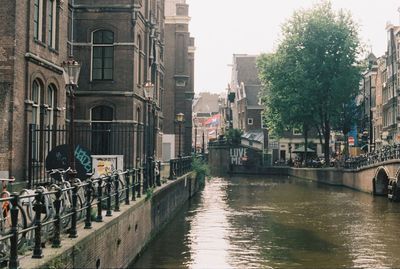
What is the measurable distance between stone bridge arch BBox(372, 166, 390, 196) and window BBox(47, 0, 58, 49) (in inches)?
946

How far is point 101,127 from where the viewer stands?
89.3 ft

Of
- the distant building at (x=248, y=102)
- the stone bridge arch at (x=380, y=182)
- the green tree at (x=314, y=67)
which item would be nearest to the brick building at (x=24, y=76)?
the stone bridge arch at (x=380, y=182)

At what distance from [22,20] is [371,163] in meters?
28.8

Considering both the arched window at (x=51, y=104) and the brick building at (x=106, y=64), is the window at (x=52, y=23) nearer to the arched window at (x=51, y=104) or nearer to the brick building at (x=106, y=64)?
the arched window at (x=51, y=104)

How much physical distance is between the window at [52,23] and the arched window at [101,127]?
7.55 meters

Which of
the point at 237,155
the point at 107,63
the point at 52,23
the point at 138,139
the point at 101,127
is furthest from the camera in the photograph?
the point at 237,155

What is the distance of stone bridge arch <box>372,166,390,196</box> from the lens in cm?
3758

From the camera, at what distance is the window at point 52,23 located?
19391 millimetres

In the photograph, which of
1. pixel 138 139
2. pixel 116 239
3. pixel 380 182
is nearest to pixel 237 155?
pixel 380 182

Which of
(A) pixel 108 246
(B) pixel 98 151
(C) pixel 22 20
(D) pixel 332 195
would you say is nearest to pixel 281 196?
(D) pixel 332 195

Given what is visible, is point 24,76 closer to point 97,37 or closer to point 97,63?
point 97,63

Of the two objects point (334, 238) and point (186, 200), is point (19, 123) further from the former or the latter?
point (186, 200)

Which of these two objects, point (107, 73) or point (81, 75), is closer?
point (81, 75)

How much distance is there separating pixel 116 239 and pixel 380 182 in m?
28.6
